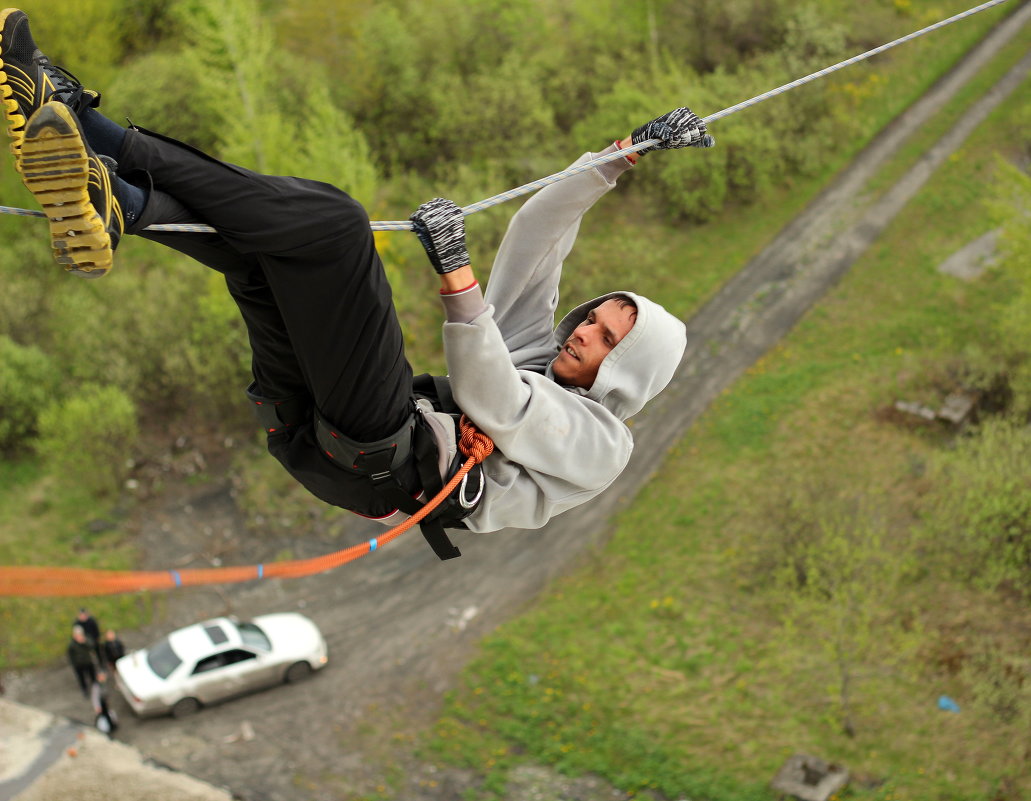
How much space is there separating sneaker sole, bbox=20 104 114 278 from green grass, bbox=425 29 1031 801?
9.84 meters

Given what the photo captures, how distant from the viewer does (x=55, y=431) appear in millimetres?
17078

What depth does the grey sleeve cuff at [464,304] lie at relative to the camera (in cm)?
353

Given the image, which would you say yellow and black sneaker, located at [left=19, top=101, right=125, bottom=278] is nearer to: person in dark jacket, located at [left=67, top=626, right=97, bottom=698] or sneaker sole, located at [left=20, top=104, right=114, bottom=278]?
sneaker sole, located at [left=20, top=104, right=114, bottom=278]

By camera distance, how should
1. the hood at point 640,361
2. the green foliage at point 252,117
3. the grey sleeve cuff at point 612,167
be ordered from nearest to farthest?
1. the hood at point 640,361
2. the grey sleeve cuff at point 612,167
3. the green foliage at point 252,117

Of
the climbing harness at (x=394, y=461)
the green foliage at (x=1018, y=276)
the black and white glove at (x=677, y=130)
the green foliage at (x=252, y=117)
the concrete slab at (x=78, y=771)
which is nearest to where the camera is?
the climbing harness at (x=394, y=461)

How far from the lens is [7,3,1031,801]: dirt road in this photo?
12.1 metres

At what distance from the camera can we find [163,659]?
1288 centimetres

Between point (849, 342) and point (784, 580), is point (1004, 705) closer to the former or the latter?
point (784, 580)

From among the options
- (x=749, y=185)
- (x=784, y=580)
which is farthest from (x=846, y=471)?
(x=749, y=185)

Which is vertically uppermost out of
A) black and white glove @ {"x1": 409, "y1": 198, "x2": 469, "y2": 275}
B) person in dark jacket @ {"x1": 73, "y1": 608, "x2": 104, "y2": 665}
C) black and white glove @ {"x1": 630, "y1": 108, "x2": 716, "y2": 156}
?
black and white glove @ {"x1": 409, "y1": 198, "x2": 469, "y2": 275}

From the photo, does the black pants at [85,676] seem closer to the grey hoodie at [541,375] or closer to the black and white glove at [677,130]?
the grey hoodie at [541,375]

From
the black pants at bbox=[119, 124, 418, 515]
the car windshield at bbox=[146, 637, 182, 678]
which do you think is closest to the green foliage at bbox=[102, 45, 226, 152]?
the car windshield at bbox=[146, 637, 182, 678]

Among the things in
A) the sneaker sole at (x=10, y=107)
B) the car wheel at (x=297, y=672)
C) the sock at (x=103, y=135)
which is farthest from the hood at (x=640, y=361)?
the car wheel at (x=297, y=672)

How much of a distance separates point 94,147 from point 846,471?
1438 centimetres
